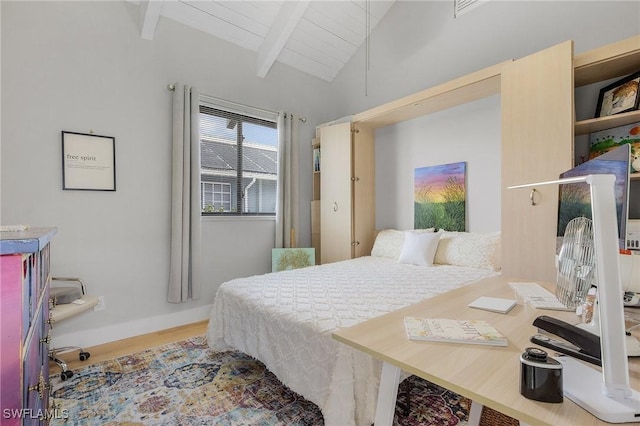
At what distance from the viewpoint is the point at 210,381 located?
2.01 meters

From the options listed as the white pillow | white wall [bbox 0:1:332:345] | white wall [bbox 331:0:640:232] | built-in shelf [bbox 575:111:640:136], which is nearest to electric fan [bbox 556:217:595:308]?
built-in shelf [bbox 575:111:640:136]

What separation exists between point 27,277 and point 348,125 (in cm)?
315

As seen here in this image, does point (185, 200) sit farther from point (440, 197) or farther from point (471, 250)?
point (471, 250)

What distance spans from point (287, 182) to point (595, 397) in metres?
3.32

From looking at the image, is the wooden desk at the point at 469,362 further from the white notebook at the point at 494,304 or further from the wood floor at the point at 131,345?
the wood floor at the point at 131,345

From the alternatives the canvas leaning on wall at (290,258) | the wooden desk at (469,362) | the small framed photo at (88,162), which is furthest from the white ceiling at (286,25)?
the wooden desk at (469,362)

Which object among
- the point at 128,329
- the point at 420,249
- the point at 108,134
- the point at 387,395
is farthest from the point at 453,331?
the point at 108,134

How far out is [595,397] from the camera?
0.62 m

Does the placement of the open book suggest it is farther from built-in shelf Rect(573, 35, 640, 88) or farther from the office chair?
the office chair

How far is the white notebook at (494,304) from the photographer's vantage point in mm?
1217

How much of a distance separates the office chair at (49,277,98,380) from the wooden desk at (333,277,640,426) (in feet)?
6.92

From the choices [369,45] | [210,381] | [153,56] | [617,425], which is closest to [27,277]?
[617,425]

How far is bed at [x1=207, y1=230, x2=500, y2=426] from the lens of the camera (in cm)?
131

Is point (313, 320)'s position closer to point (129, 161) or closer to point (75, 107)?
point (129, 161)
